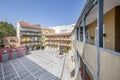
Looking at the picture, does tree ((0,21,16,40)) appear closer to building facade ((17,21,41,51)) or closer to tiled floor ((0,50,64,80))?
building facade ((17,21,41,51))

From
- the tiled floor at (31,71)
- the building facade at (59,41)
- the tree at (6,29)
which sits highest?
the tree at (6,29)

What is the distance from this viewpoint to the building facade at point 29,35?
105 feet

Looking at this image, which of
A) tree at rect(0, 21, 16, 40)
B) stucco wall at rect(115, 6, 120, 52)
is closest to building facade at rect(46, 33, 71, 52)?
tree at rect(0, 21, 16, 40)

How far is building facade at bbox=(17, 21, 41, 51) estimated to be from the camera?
105ft

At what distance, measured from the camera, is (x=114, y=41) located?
5461mm

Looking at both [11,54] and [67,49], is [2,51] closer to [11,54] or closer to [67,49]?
[11,54]

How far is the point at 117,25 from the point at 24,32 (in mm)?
31999

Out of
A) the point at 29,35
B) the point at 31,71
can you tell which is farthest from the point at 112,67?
the point at 29,35

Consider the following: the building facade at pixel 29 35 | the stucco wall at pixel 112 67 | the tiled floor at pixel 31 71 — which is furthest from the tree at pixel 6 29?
the stucco wall at pixel 112 67

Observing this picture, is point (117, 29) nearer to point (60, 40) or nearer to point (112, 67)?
point (112, 67)

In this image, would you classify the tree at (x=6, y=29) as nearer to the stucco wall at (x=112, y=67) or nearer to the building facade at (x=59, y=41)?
the building facade at (x=59, y=41)

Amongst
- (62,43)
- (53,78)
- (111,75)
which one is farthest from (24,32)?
(111,75)

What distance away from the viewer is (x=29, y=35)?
114 ft

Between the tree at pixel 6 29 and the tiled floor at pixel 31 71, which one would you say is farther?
the tree at pixel 6 29
